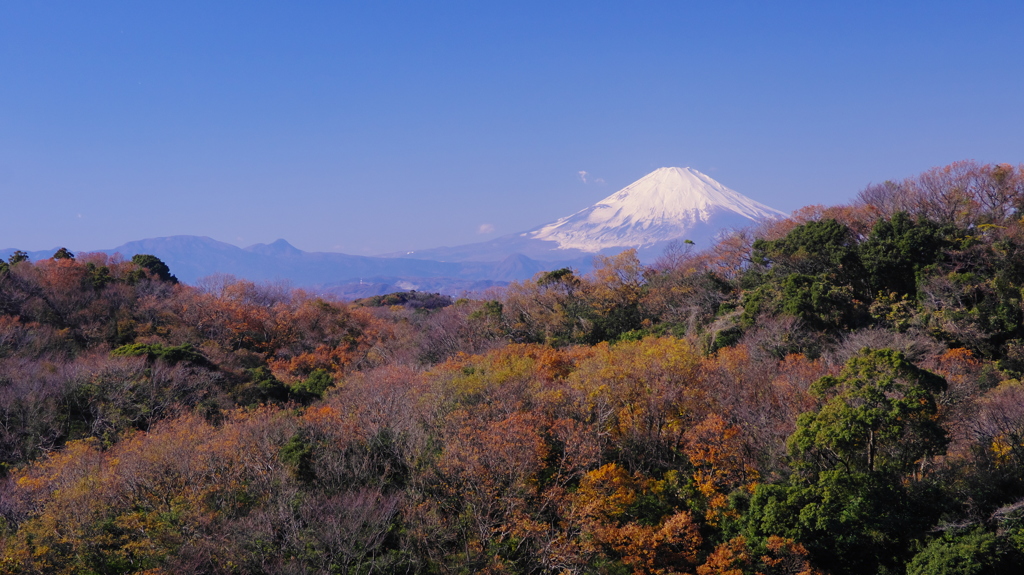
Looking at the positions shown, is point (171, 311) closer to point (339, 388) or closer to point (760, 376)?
point (339, 388)

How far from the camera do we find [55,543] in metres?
11.9

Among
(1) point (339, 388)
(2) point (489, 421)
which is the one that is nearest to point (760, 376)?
(2) point (489, 421)

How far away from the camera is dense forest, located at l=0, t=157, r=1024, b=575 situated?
1263 centimetres

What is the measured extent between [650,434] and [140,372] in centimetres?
1972

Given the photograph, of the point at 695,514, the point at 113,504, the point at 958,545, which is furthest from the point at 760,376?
the point at 113,504

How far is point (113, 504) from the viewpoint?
43.6ft

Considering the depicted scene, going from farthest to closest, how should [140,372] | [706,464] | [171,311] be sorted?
[171,311] < [140,372] < [706,464]

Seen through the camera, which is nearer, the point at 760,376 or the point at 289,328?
the point at 760,376

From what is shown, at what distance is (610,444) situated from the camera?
17.7m

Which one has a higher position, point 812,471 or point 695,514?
point 812,471

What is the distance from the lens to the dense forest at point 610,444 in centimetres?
1263

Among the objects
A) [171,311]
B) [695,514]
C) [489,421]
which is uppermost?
[171,311]

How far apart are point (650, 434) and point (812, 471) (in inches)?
171

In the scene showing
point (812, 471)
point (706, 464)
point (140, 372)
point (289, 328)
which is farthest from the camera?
point (289, 328)
